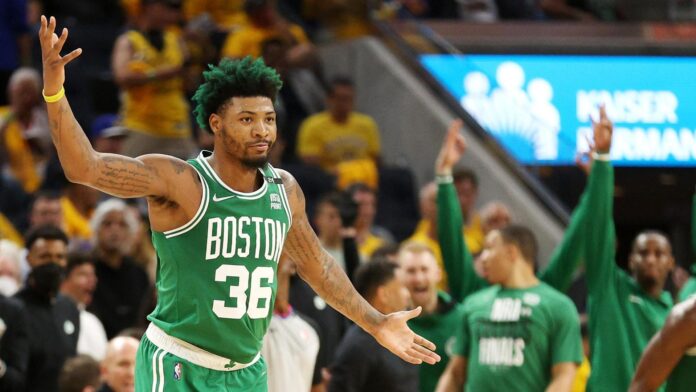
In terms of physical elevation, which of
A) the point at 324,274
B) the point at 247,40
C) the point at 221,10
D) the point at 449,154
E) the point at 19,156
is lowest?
Result: the point at 19,156

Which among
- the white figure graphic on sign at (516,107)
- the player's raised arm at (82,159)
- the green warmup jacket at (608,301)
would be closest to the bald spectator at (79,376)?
the player's raised arm at (82,159)

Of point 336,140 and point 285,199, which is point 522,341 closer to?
point 285,199

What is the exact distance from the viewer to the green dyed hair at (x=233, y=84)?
18.1 ft

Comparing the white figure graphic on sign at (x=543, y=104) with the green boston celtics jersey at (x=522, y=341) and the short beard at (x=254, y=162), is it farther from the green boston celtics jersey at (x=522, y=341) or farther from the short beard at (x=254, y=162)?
the short beard at (x=254, y=162)

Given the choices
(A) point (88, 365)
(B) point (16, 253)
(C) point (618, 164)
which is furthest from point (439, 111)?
(A) point (88, 365)

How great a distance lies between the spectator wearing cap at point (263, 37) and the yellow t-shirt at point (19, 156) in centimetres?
220

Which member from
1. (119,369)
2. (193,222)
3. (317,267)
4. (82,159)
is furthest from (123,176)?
(119,369)

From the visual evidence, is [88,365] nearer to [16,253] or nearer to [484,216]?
[16,253]

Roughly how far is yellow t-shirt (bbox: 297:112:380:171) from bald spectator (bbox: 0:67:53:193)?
2.38 m

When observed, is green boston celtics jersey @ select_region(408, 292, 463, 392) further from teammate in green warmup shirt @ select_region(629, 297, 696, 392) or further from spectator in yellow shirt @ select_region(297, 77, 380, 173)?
spectator in yellow shirt @ select_region(297, 77, 380, 173)

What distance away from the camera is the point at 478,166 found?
1283 cm

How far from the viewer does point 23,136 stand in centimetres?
1174

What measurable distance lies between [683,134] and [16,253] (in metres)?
6.85

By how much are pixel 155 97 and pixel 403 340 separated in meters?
6.92
